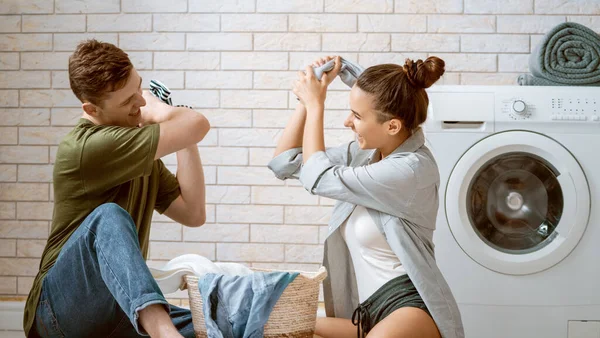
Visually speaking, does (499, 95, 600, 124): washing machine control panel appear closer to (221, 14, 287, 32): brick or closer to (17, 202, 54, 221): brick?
(221, 14, 287, 32): brick

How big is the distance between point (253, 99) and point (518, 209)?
1273mm

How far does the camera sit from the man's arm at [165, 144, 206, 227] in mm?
2291

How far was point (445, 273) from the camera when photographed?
8.95ft

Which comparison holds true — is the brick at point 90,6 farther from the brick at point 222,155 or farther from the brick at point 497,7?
the brick at point 497,7

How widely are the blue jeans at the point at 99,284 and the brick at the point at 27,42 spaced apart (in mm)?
1723

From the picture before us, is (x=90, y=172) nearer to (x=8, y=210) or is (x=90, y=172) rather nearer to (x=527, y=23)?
(x=8, y=210)

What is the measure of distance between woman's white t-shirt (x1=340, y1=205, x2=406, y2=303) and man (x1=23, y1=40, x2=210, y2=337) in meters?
0.52

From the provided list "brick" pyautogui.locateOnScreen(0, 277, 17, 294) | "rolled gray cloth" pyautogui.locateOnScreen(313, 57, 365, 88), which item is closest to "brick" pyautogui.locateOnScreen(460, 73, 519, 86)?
"rolled gray cloth" pyautogui.locateOnScreen(313, 57, 365, 88)

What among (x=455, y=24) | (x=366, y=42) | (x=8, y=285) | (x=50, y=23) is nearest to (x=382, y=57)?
(x=366, y=42)

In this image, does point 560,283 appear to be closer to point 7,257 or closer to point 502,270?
Result: point 502,270

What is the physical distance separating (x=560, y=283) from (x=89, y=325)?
172 centimetres

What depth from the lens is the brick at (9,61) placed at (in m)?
3.38

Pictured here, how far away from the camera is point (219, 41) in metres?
3.34

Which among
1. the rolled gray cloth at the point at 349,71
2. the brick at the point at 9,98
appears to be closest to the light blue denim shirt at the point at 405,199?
the rolled gray cloth at the point at 349,71
